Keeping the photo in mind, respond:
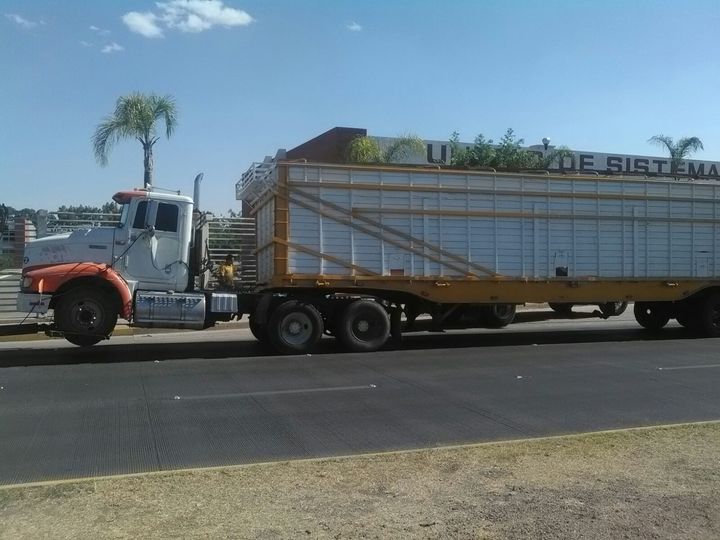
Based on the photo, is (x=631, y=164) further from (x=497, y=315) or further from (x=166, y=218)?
(x=166, y=218)

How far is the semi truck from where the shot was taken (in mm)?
13320

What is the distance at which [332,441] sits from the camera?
702 cm

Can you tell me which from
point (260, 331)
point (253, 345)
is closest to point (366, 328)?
point (260, 331)

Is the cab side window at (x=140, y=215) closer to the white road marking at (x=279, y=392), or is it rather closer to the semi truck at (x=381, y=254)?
the semi truck at (x=381, y=254)

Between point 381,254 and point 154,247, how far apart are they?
14.7ft

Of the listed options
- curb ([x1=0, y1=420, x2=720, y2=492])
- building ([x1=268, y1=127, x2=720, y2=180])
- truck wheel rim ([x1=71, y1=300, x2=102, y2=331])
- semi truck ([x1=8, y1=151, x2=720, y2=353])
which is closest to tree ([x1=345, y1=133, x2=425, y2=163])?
building ([x1=268, y1=127, x2=720, y2=180])

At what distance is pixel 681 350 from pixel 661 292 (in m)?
2.38

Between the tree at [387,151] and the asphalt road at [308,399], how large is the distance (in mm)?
13290

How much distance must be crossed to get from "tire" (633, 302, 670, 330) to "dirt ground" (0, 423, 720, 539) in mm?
12471

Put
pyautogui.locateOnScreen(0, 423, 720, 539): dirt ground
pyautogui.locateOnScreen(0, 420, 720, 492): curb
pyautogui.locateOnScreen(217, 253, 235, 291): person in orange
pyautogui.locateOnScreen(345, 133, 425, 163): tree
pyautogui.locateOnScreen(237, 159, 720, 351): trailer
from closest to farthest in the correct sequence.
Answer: pyautogui.locateOnScreen(0, 423, 720, 539): dirt ground
pyautogui.locateOnScreen(0, 420, 720, 492): curb
pyautogui.locateOnScreen(237, 159, 720, 351): trailer
pyautogui.locateOnScreen(217, 253, 235, 291): person in orange
pyautogui.locateOnScreen(345, 133, 425, 163): tree

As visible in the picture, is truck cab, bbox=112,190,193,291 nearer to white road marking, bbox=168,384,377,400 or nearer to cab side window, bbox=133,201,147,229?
cab side window, bbox=133,201,147,229

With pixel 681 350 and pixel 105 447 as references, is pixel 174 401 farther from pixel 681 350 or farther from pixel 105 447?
pixel 681 350

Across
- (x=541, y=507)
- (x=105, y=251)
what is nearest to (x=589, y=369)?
(x=541, y=507)

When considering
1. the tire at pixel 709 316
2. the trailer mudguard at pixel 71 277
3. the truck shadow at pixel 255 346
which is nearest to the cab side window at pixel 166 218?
the trailer mudguard at pixel 71 277
